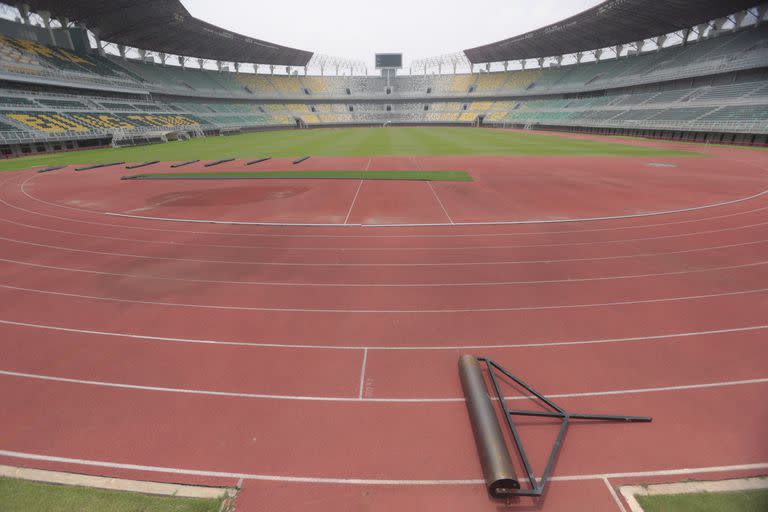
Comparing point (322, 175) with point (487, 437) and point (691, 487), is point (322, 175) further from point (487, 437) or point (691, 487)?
point (691, 487)

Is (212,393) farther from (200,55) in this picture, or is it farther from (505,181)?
(200,55)

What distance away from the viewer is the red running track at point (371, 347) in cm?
425

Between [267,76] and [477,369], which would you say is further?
[267,76]

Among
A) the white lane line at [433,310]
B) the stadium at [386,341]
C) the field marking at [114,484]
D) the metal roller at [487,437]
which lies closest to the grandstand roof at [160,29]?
the stadium at [386,341]

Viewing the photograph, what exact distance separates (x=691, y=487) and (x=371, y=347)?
4.47m

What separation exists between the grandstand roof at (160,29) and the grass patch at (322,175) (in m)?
36.6

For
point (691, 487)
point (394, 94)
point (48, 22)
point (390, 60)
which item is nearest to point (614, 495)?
point (691, 487)

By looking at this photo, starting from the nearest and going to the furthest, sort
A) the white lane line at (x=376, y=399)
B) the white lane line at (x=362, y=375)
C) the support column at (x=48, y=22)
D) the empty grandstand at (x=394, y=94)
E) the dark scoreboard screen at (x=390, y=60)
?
1. the white lane line at (x=376, y=399)
2. the white lane line at (x=362, y=375)
3. the empty grandstand at (x=394, y=94)
4. the support column at (x=48, y=22)
5. the dark scoreboard screen at (x=390, y=60)

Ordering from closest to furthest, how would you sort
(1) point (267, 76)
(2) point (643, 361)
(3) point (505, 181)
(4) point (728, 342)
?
(2) point (643, 361)
(4) point (728, 342)
(3) point (505, 181)
(1) point (267, 76)

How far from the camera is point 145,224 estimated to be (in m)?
13.8

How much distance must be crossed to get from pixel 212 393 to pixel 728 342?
29.0 ft

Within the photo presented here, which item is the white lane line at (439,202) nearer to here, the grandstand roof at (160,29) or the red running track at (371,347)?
the red running track at (371,347)

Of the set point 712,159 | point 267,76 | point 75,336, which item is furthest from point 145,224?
point 267,76

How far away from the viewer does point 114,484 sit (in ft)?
13.1
